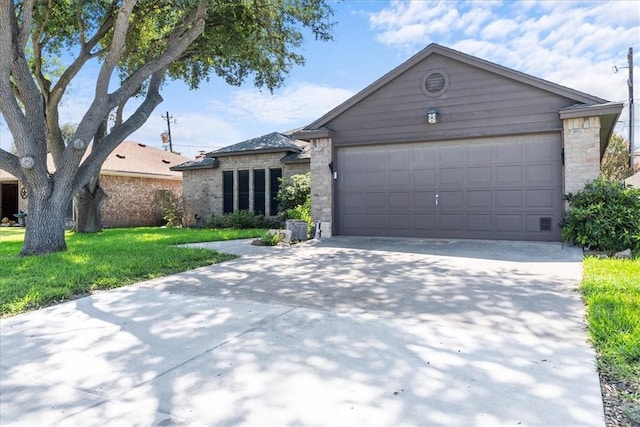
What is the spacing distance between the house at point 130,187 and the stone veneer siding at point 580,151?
1643cm

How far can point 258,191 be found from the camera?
16.2 m

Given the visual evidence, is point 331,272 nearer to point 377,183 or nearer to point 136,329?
point 136,329

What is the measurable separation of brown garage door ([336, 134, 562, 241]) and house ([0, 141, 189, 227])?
1193 centimetres

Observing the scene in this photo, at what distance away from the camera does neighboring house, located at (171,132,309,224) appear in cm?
1572

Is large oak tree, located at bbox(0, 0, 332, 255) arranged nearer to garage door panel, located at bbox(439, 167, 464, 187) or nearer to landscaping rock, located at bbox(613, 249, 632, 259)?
garage door panel, located at bbox(439, 167, 464, 187)

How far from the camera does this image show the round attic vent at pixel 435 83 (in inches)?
394

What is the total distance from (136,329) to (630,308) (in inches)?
184

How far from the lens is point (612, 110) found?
8391mm

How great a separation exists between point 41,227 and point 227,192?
8.78 meters

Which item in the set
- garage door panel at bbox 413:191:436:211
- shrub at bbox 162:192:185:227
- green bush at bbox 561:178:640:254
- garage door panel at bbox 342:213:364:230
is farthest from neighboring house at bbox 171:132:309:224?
green bush at bbox 561:178:640:254

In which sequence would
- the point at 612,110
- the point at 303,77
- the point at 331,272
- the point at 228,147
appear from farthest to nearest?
the point at 228,147 → the point at 303,77 → the point at 612,110 → the point at 331,272

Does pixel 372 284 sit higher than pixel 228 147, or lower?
lower

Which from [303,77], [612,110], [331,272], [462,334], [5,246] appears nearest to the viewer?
[462,334]

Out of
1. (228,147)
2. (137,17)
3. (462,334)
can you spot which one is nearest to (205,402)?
(462,334)
